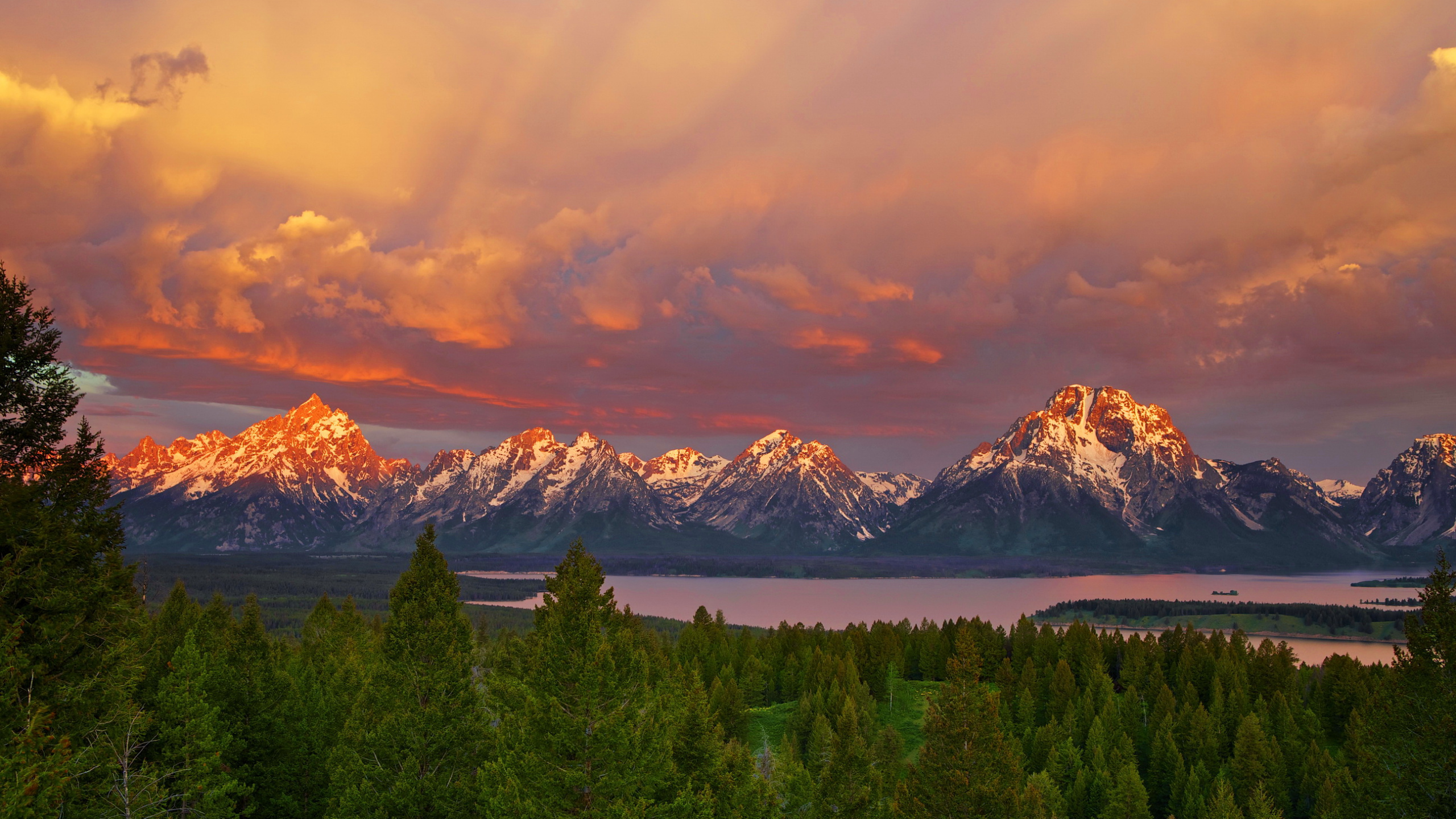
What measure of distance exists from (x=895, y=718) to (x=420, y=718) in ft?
261

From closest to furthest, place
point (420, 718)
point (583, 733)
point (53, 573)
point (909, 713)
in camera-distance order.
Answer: point (53, 573), point (583, 733), point (420, 718), point (909, 713)

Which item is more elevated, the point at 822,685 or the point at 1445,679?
the point at 1445,679

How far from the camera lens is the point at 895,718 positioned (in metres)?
104

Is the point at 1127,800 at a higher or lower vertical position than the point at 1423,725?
lower

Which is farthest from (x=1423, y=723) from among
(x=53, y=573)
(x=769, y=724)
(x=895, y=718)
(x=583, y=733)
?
(x=895, y=718)

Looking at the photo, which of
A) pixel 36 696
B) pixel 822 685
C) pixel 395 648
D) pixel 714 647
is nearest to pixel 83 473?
pixel 36 696

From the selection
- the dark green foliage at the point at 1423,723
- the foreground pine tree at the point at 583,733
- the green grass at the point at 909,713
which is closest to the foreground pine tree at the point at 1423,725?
the dark green foliage at the point at 1423,723

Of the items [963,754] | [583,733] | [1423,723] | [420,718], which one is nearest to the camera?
[583,733]

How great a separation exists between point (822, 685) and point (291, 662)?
5334 centimetres

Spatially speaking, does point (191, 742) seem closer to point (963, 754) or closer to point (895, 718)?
point (963, 754)

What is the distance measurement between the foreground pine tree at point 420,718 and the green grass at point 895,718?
58424mm

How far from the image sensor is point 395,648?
120ft

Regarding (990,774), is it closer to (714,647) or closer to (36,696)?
(36,696)

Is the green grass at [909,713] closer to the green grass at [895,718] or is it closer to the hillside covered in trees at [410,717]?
the green grass at [895,718]
